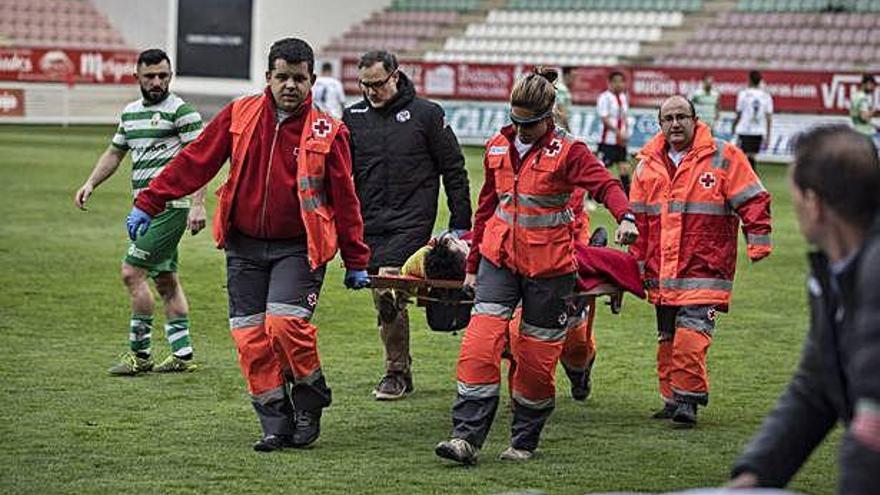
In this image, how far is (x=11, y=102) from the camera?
42000 mm

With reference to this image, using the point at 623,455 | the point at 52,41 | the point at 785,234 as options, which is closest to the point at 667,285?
the point at 623,455

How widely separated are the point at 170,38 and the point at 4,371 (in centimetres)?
3664

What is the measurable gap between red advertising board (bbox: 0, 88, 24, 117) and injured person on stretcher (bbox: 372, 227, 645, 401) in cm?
3365

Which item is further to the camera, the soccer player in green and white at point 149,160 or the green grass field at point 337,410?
the soccer player in green and white at point 149,160

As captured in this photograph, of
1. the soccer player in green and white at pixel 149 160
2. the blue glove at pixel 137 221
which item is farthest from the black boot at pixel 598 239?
the blue glove at pixel 137 221

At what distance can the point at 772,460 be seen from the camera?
418cm

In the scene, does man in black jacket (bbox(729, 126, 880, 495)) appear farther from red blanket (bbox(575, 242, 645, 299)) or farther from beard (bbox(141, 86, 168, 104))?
beard (bbox(141, 86, 168, 104))

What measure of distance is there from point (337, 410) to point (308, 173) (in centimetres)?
189

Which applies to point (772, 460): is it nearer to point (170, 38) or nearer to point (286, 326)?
point (286, 326)

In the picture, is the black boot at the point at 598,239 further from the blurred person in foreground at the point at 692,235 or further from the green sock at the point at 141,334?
the green sock at the point at 141,334

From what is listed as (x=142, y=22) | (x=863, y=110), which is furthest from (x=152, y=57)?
(x=142, y=22)

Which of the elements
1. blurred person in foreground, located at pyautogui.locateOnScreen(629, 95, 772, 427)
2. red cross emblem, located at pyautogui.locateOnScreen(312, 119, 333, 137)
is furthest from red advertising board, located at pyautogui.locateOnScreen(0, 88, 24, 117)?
red cross emblem, located at pyautogui.locateOnScreen(312, 119, 333, 137)

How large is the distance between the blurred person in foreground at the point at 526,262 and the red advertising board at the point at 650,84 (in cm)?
2440

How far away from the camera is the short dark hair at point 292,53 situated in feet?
27.7
